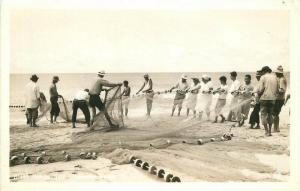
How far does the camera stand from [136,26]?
2273mm

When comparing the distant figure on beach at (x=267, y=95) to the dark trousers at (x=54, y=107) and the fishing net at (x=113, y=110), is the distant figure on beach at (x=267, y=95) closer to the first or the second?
the fishing net at (x=113, y=110)

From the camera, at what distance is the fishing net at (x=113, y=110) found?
2264 mm

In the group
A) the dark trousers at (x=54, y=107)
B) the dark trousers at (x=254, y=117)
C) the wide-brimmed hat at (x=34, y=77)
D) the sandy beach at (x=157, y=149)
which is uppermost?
the wide-brimmed hat at (x=34, y=77)

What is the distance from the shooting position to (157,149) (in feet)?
7.45

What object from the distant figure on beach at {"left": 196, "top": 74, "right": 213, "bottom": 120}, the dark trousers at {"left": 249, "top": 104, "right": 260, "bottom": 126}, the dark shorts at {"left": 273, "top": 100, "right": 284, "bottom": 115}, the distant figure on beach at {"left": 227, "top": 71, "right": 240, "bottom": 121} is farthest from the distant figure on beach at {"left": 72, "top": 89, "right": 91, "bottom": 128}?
the dark shorts at {"left": 273, "top": 100, "right": 284, "bottom": 115}

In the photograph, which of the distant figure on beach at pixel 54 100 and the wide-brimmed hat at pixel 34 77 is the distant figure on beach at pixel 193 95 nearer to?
the distant figure on beach at pixel 54 100

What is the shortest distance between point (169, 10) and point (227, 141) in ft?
2.58

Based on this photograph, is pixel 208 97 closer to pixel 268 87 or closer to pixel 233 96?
pixel 233 96

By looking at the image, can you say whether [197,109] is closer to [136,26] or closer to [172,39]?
[172,39]

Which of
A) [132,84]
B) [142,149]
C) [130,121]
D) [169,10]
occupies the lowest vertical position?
[142,149]

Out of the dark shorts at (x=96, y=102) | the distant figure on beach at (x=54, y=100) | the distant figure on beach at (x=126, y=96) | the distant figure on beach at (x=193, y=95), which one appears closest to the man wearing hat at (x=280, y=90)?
the distant figure on beach at (x=193, y=95)

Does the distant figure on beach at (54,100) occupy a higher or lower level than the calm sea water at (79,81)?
lower

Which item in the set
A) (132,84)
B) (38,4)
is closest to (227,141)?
(132,84)

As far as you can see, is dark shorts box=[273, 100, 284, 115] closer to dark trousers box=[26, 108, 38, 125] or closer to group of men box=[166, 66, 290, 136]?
group of men box=[166, 66, 290, 136]
